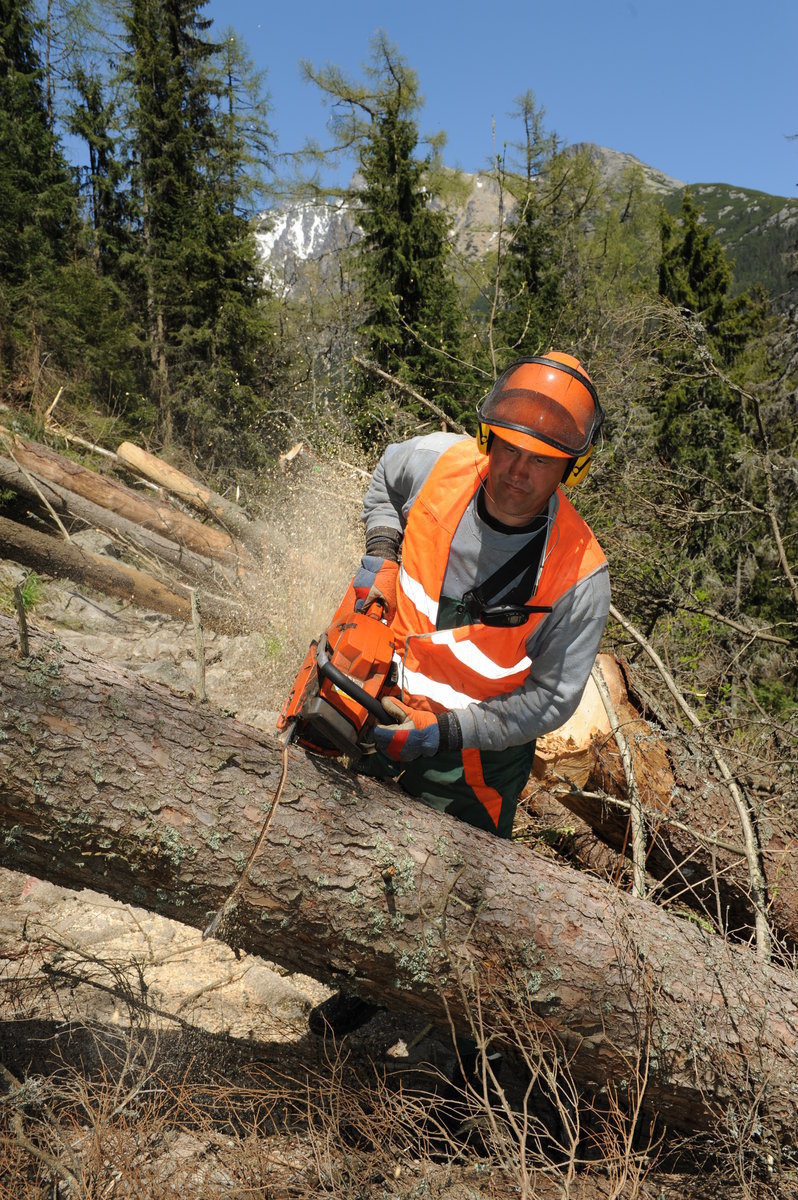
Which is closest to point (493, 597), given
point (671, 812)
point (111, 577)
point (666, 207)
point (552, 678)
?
point (552, 678)

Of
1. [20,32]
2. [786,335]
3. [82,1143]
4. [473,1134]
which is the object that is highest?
[20,32]

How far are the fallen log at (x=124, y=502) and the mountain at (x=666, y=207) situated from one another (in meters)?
6.13

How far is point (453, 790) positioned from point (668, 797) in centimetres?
125

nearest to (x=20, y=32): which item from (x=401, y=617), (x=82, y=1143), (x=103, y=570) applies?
(x=103, y=570)

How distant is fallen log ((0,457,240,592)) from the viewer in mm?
6102

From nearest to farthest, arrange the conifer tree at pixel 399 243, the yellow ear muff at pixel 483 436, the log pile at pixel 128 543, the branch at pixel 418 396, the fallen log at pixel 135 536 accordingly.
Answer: the yellow ear muff at pixel 483 436, the branch at pixel 418 396, the log pile at pixel 128 543, the fallen log at pixel 135 536, the conifer tree at pixel 399 243

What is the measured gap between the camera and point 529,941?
189cm

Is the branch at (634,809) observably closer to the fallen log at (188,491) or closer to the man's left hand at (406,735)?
the man's left hand at (406,735)

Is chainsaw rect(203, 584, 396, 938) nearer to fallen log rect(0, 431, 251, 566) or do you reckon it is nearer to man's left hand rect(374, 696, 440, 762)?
man's left hand rect(374, 696, 440, 762)

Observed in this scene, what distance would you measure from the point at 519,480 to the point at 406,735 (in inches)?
33.2

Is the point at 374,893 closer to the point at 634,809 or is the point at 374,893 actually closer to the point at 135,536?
the point at 634,809

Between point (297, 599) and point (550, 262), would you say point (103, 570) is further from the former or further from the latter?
point (550, 262)

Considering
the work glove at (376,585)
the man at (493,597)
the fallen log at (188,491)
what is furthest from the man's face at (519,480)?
the fallen log at (188,491)

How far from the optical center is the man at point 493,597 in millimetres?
2053
